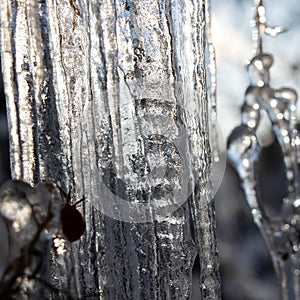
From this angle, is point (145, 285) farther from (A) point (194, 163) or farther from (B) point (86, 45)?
(B) point (86, 45)

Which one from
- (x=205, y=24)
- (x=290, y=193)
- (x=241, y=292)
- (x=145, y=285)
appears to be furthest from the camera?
(x=241, y=292)

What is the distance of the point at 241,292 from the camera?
5000mm

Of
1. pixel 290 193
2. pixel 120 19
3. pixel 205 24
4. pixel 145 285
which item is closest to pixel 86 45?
pixel 120 19

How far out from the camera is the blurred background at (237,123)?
419 centimetres

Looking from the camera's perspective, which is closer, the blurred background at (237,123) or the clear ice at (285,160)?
the clear ice at (285,160)

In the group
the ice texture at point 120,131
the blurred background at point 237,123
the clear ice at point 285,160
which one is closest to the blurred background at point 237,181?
the blurred background at point 237,123

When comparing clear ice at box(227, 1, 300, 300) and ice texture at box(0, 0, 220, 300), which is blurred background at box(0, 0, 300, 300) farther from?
ice texture at box(0, 0, 220, 300)

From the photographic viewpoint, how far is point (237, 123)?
3.87 m

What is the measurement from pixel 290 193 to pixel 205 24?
1.08ft

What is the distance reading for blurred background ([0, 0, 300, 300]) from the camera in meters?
4.19

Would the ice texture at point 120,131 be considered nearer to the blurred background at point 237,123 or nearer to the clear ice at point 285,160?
the clear ice at point 285,160

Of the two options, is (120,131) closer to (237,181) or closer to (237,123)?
(237,123)

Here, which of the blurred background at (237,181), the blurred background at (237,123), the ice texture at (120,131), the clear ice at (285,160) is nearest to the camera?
the ice texture at (120,131)

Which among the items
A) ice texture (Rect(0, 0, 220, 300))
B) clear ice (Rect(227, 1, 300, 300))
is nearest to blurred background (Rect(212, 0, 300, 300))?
clear ice (Rect(227, 1, 300, 300))
